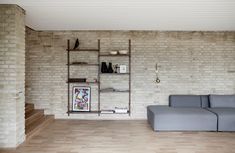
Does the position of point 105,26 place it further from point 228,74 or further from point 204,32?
point 228,74

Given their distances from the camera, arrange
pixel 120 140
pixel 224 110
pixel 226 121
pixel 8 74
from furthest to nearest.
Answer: pixel 224 110 < pixel 226 121 < pixel 120 140 < pixel 8 74

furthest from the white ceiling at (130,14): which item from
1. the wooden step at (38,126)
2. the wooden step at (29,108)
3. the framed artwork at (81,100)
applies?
the wooden step at (38,126)

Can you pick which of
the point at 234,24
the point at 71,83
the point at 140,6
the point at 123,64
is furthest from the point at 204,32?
the point at 71,83

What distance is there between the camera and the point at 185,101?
23.5 ft

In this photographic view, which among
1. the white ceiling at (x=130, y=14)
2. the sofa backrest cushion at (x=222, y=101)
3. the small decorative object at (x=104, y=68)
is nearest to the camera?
the white ceiling at (x=130, y=14)

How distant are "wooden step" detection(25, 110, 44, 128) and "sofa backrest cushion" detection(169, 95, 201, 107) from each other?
12.2ft

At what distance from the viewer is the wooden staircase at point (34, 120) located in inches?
225

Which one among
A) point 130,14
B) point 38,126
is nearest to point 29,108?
point 38,126

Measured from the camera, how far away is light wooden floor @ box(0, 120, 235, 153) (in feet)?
15.3

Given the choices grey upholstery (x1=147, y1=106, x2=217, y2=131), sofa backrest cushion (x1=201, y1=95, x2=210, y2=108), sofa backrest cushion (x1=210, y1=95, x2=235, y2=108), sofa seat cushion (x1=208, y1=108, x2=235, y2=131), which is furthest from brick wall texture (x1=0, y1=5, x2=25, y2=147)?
sofa backrest cushion (x1=210, y1=95, x2=235, y2=108)

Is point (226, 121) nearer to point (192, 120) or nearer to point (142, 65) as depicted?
point (192, 120)

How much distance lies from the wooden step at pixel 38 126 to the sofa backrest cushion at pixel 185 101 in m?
3.47

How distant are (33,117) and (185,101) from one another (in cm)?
417

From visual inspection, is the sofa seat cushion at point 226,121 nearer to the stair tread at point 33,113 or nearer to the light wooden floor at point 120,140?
the light wooden floor at point 120,140
